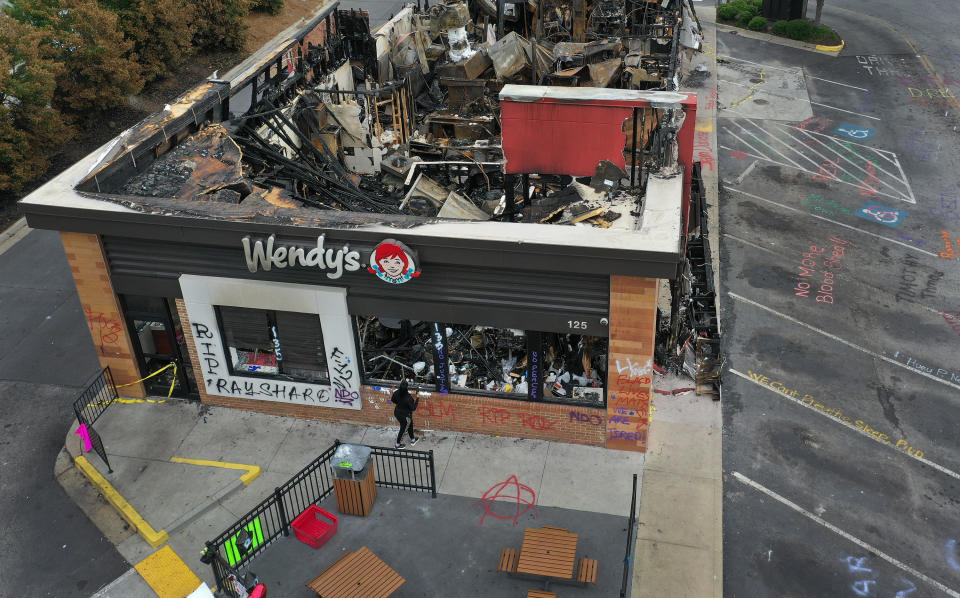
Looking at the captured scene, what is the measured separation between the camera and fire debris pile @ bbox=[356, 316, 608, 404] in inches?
658

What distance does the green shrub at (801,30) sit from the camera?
131 ft

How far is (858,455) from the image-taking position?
16344mm

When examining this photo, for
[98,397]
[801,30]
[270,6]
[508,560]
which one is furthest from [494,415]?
[270,6]

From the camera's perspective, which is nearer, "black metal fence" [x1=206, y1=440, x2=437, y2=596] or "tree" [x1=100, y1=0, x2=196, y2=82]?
"black metal fence" [x1=206, y1=440, x2=437, y2=596]

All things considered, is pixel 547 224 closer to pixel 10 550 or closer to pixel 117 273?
pixel 117 273

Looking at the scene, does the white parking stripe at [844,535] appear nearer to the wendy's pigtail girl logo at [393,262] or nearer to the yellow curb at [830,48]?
the wendy's pigtail girl logo at [393,262]

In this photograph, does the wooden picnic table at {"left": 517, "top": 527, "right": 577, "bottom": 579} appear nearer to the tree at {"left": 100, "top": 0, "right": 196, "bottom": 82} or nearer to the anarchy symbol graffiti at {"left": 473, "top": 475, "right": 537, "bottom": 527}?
the anarchy symbol graffiti at {"left": 473, "top": 475, "right": 537, "bottom": 527}

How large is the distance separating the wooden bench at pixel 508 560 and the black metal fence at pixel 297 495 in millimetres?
2008

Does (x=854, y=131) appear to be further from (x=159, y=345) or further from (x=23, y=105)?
(x=23, y=105)

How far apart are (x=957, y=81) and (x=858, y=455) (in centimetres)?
2572

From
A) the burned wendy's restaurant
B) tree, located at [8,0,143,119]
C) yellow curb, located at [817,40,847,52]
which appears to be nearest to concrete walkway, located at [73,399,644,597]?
the burned wendy's restaurant

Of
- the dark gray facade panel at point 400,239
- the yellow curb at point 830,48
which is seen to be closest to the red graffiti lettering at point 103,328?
the dark gray facade panel at point 400,239

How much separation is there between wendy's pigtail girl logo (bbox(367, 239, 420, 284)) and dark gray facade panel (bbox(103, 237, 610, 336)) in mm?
398

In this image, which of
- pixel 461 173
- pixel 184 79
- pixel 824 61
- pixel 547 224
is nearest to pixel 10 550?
pixel 547 224
